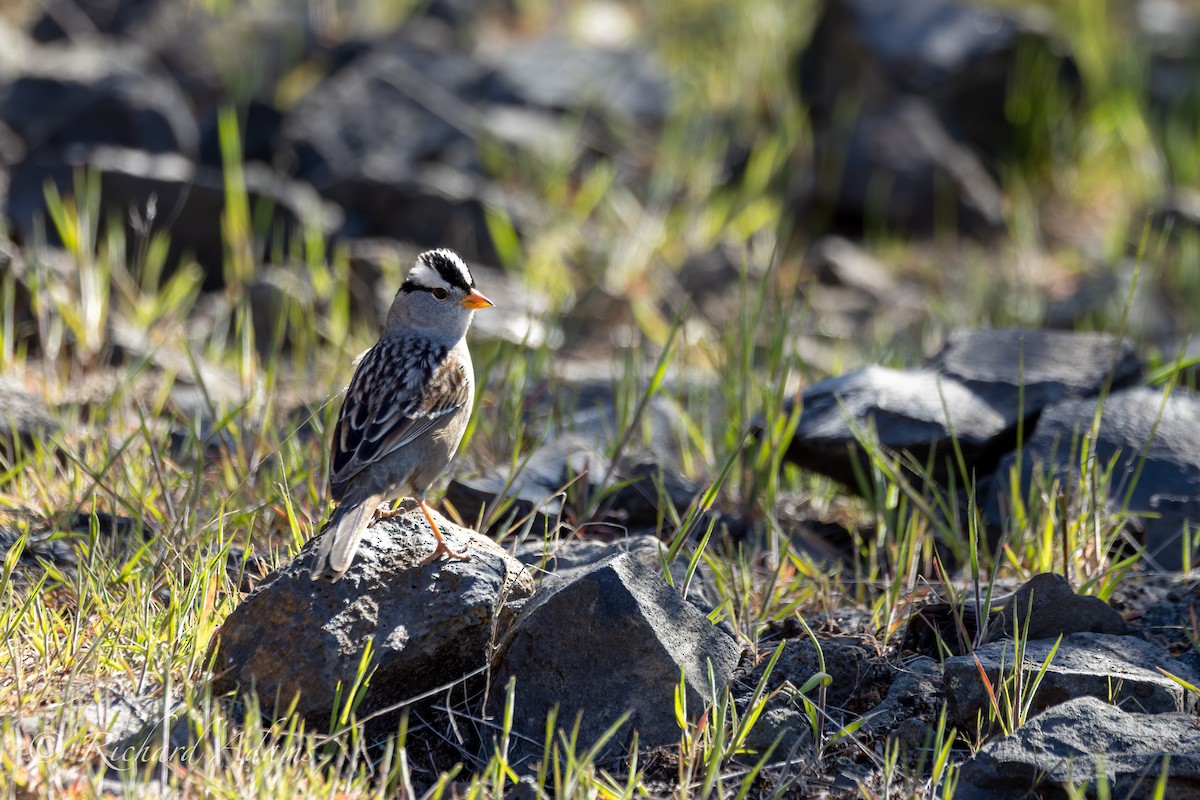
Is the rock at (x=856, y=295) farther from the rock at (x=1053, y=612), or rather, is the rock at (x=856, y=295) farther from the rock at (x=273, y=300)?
the rock at (x=1053, y=612)

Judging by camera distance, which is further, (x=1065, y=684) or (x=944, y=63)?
(x=944, y=63)

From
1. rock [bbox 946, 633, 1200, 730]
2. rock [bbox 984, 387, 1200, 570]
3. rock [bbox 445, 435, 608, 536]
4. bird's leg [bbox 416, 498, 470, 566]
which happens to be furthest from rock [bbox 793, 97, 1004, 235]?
bird's leg [bbox 416, 498, 470, 566]

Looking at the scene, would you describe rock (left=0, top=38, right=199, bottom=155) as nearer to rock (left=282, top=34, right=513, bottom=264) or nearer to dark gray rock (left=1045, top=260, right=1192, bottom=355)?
rock (left=282, top=34, right=513, bottom=264)

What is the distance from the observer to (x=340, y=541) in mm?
3285

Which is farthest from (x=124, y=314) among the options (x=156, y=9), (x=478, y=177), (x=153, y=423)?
(x=156, y=9)

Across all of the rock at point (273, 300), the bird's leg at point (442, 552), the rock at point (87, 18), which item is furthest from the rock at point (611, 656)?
the rock at point (87, 18)

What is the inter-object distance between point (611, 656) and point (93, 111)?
6.13 meters

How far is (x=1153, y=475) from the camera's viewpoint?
4.38 meters

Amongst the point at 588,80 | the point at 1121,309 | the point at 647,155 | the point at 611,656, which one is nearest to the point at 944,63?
the point at 647,155

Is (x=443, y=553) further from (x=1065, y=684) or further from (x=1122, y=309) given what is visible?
(x=1122, y=309)

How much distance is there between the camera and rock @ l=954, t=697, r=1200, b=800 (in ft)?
9.60

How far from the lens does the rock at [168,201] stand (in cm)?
713

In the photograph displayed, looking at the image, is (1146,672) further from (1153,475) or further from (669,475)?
(669,475)

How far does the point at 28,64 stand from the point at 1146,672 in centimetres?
802
